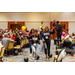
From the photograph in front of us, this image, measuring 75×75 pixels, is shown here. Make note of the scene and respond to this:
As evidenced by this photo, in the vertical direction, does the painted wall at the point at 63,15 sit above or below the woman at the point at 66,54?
above

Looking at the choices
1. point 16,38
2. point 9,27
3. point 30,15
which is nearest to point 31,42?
point 16,38

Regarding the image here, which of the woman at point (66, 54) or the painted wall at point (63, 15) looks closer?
the woman at point (66, 54)

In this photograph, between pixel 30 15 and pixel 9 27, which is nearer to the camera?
pixel 9 27

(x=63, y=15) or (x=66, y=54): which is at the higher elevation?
(x=63, y=15)

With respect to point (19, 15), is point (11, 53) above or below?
below

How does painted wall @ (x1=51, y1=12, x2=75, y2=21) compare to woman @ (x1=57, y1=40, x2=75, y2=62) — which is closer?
woman @ (x1=57, y1=40, x2=75, y2=62)

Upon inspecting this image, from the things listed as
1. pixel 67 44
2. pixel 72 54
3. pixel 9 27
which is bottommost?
pixel 72 54

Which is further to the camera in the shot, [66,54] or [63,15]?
[63,15]

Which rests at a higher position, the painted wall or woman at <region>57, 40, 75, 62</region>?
the painted wall

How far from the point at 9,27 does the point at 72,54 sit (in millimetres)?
7410

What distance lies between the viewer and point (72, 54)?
2504mm
